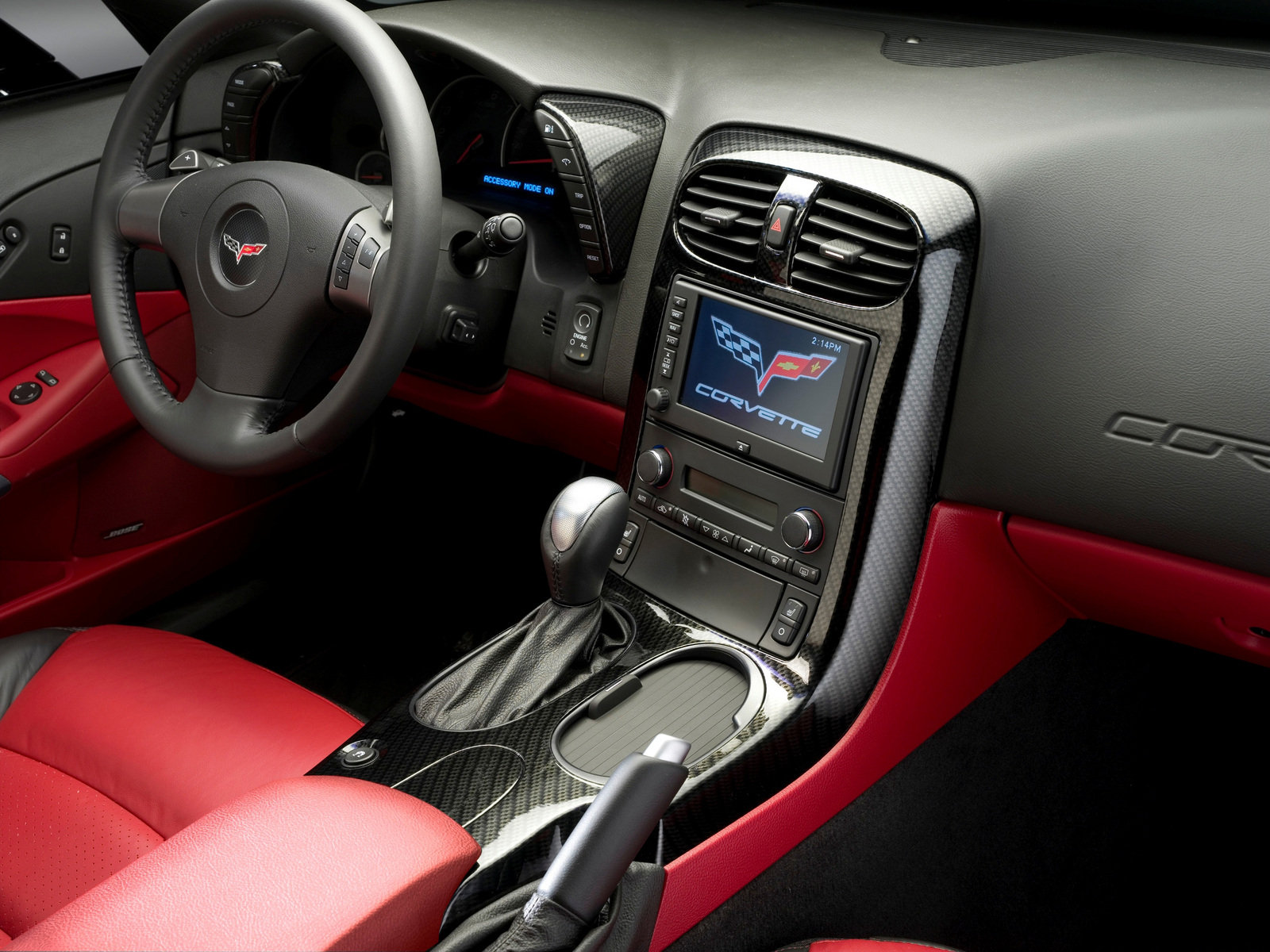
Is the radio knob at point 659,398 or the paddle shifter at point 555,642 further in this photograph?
the radio knob at point 659,398

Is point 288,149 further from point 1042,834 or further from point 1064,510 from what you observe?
point 1042,834

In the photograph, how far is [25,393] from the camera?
1.70 meters

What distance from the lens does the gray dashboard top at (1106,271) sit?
101 centimetres

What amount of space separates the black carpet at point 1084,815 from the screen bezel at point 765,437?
1.35 ft

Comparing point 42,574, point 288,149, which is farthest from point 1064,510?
point 42,574

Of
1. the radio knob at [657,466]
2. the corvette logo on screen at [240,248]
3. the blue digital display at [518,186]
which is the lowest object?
the radio knob at [657,466]

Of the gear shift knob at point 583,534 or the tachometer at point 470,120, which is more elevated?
the tachometer at point 470,120

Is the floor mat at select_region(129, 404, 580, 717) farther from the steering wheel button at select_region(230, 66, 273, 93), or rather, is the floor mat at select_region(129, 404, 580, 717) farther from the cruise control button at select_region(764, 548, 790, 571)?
the cruise control button at select_region(764, 548, 790, 571)

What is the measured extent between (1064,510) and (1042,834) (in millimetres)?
582

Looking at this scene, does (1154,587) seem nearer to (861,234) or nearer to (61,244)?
(861,234)

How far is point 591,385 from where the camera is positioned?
1526 mm

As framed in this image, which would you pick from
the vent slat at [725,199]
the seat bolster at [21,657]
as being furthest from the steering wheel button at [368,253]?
the seat bolster at [21,657]

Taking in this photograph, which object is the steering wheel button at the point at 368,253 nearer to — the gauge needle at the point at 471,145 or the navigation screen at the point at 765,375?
the navigation screen at the point at 765,375

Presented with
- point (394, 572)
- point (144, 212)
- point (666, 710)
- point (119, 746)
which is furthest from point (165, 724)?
point (394, 572)
